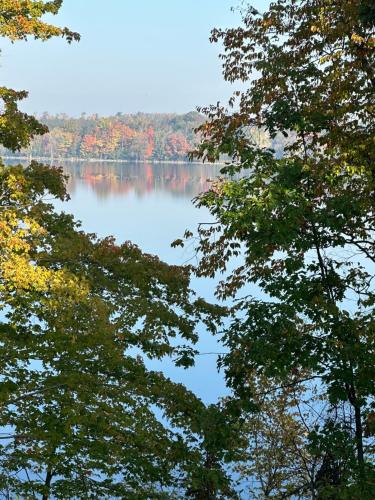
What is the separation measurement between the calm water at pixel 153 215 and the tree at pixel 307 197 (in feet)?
8.09

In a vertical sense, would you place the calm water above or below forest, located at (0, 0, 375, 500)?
above

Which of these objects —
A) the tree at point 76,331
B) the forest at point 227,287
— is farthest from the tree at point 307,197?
the tree at point 76,331

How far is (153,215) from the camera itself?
7925 centimetres

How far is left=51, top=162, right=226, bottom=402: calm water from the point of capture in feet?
90.3

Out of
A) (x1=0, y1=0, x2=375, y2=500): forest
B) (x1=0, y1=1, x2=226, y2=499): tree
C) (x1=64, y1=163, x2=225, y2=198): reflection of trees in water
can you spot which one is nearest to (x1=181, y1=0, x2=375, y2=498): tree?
(x1=0, y1=0, x2=375, y2=500): forest

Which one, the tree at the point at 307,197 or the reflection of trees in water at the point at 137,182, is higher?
the reflection of trees in water at the point at 137,182

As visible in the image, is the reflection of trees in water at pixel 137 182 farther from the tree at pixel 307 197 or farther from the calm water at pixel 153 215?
the tree at pixel 307 197

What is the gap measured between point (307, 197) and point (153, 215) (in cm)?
7026

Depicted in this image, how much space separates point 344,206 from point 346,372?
8.75 feet

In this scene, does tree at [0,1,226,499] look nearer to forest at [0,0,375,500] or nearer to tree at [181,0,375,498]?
forest at [0,0,375,500]

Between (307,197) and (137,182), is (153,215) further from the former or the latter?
(307,197)

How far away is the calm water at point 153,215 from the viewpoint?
2752cm

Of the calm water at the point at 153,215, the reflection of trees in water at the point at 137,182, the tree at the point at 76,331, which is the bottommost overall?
the tree at the point at 76,331

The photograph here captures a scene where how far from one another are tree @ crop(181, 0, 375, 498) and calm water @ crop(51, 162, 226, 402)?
246cm
